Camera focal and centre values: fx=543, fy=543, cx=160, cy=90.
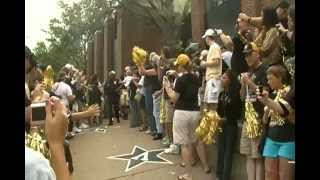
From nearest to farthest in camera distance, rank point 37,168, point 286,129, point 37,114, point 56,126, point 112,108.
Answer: point 37,168 < point 56,126 < point 37,114 < point 286,129 < point 112,108

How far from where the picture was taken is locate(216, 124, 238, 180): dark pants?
3.91 metres

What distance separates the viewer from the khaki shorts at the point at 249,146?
362cm

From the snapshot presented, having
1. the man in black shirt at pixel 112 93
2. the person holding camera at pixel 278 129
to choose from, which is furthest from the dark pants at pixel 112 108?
the person holding camera at pixel 278 129

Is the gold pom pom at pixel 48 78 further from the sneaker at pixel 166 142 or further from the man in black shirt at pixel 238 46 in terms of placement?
the man in black shirt at pixel 238 46

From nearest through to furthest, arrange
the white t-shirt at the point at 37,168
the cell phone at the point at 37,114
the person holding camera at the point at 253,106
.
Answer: the white t-shirt at the point at 37,168, the cell phone at the point at 37,114, the person holding camera at the point at 253,106

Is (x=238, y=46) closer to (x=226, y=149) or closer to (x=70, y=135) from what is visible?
(x=226, y=149)

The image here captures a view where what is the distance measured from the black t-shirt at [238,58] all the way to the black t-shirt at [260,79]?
0.58ft

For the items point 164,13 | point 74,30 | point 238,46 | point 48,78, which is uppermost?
point 164,13

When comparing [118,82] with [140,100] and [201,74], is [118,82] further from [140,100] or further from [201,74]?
[201,74]

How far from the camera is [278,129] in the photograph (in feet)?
10.8

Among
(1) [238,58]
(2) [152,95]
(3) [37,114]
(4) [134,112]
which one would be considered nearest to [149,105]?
(2) [152,95]

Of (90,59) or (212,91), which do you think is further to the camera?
(212,91)

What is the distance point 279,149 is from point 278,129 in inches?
5.0
